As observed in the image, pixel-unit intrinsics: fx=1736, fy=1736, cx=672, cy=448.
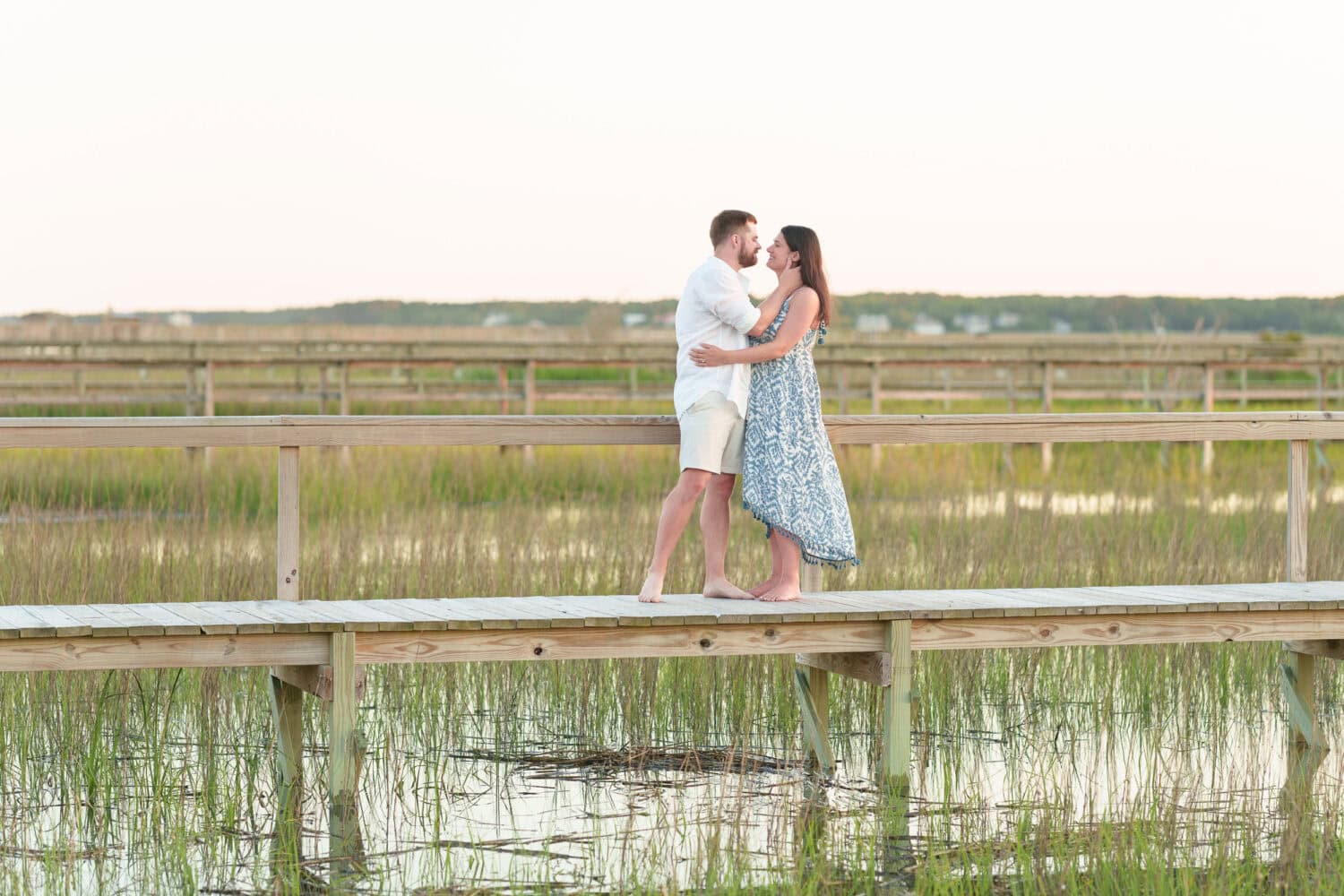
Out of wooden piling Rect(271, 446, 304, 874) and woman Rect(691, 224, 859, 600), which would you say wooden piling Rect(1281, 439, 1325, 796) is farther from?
wooden piling Rect(271, 446, 304, 874)

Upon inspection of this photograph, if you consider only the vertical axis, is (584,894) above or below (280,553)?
below

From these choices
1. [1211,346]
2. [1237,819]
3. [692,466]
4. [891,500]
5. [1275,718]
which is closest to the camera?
[1237,819]

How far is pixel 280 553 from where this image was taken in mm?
5336

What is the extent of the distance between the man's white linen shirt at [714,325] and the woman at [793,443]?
Answer: 75 mm

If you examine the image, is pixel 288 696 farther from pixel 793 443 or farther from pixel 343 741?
pixel 793 443

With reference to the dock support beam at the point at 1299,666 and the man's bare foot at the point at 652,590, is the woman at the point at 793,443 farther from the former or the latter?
the dock support beam at the point at 1299,666

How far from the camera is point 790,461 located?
18.5 feet

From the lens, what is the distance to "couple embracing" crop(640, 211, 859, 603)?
18.2ft

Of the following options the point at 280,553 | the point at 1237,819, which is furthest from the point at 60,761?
the point at 1237,819

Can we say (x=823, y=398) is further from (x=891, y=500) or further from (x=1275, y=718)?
(x=1275, y=718)

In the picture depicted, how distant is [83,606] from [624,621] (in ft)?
5.47

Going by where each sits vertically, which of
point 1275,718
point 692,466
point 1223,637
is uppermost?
point 692,466

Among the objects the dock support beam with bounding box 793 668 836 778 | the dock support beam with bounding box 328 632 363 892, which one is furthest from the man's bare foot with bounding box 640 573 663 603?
the dock support beam with bounding box 328 632 363 892

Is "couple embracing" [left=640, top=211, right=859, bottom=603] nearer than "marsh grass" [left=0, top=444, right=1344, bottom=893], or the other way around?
"marsh grass" [left=0, top=444, right=1344, bottom=893]
